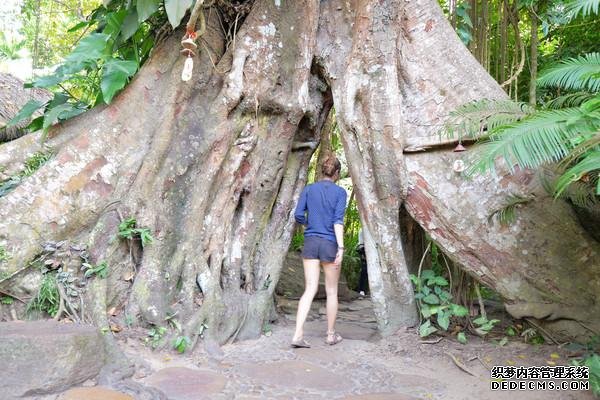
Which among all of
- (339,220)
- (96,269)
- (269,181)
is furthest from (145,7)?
(339,220)

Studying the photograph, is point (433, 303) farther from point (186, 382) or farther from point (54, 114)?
point (54, 114)

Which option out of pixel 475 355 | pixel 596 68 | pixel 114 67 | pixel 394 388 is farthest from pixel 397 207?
pixel 114 67

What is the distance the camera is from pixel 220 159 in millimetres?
4371

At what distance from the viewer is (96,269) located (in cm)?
367

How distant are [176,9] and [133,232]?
1.76 m

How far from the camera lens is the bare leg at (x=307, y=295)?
4.04 metres

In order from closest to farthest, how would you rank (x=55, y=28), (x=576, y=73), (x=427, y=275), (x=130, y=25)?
1. (x=576, y=73)
2. (x=427, y=275)
3. (x=130, y=25)
4. (x=55, y=28)

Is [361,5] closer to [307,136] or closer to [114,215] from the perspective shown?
[307,136]

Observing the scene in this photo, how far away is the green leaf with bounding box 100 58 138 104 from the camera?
13.5 feet

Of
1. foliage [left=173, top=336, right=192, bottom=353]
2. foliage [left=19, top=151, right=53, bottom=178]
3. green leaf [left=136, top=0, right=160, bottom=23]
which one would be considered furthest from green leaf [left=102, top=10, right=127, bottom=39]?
foliage [left=173, top=336, right=192, bottom=353]

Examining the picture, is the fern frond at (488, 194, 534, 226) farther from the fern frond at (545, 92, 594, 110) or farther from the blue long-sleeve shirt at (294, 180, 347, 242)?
the blue long-sleeve shirt at (294, 180, 347, 242)

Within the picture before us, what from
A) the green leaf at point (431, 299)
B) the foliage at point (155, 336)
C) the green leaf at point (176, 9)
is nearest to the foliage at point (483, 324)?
the green leaf at point (431, 299)

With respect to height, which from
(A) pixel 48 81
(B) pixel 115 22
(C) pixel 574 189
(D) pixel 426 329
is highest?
(B) pixel 115 22

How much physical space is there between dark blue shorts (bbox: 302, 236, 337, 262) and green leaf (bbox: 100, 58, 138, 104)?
200 cm
